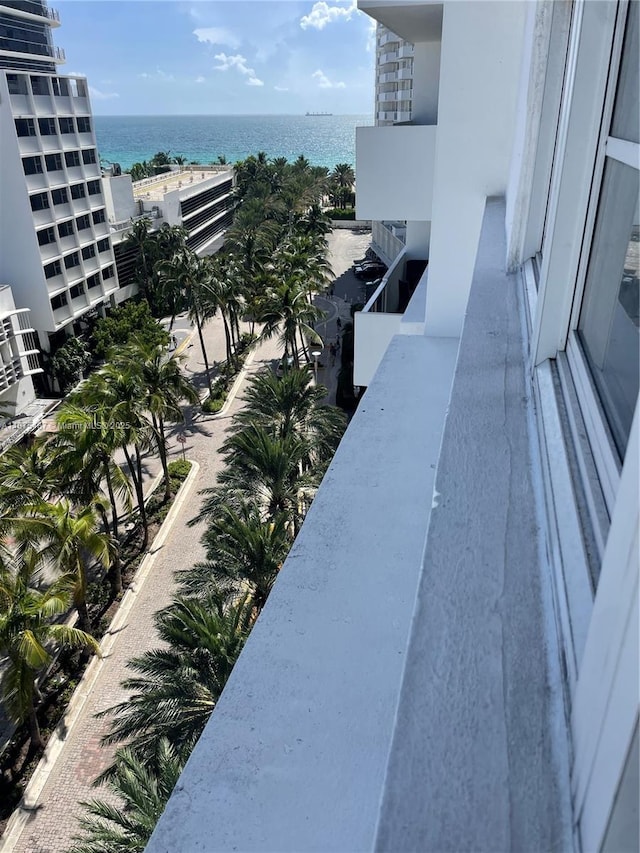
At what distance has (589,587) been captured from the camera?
1.14 meters

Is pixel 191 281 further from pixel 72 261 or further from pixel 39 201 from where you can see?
pixel 39 201

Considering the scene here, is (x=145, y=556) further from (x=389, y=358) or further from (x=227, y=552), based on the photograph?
(x=389, y=358)

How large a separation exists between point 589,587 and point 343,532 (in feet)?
5.24

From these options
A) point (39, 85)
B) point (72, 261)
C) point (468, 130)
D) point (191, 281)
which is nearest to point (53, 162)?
point (39, 85)

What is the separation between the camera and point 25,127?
85.6 feet

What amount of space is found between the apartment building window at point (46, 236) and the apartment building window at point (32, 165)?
2312 mm

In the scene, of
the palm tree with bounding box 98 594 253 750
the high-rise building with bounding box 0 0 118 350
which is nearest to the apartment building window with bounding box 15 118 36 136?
the high-rise building with bounding box 0 0 118 350

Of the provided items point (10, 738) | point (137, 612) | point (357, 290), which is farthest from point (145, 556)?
point (357, 290)

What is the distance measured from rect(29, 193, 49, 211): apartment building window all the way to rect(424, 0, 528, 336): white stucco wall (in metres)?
25.6

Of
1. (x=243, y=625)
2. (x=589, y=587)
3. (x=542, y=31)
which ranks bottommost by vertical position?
(x=243, y=625)

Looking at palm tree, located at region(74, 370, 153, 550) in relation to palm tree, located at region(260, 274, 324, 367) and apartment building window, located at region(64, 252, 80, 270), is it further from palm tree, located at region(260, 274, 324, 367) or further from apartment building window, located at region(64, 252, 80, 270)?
apartment building window, located at region(64, 252, 80, 270)

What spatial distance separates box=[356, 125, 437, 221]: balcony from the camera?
7.80m

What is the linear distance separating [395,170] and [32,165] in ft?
77.8

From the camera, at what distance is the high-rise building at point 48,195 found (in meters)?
26.0
